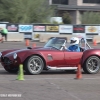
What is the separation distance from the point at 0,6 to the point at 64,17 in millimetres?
18019

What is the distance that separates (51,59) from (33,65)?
62 cm

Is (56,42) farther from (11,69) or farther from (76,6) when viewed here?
(76,6)

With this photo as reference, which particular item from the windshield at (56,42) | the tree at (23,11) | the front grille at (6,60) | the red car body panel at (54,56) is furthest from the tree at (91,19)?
the front grille at (6,60)

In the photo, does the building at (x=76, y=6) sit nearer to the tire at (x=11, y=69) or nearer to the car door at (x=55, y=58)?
the tire at (x=11, y=69)

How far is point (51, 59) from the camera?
13242mm

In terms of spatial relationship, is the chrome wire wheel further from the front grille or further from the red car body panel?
the front grille

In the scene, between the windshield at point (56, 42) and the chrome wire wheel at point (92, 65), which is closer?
the chrome wire wheel at point (92, 65)

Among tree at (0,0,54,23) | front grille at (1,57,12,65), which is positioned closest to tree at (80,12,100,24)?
tree at (0,0,54,23)

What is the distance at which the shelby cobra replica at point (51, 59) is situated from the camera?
42.7ft

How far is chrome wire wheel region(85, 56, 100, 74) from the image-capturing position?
1368 centimetres
